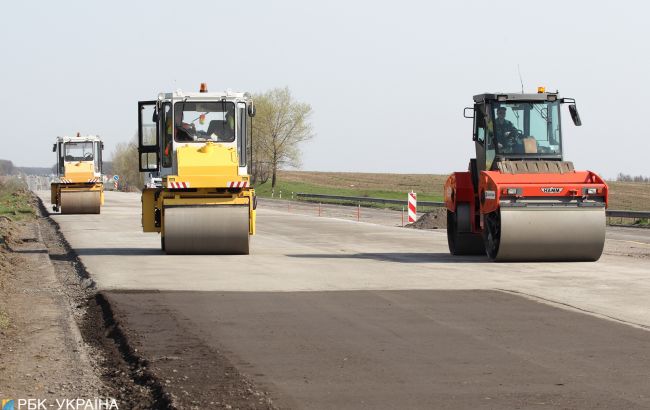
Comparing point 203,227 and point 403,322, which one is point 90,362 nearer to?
point 403,322

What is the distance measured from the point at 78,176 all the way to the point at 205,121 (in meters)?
23.5

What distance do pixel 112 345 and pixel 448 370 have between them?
344cm

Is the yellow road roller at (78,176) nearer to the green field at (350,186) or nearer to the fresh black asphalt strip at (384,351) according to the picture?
the fresh black asphalt strip at (384,351)

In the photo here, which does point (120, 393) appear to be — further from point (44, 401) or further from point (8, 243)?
point (8, 243)

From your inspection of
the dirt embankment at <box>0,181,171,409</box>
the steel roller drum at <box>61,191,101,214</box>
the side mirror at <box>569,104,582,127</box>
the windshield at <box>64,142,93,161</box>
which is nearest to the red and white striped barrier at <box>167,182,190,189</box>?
the dirt embankment at <box>0,181,171,409</box>

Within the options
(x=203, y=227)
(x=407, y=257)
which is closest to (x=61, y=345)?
(x=203, y=227)

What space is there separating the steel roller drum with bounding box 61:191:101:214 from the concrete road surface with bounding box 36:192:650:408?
73.9 ft

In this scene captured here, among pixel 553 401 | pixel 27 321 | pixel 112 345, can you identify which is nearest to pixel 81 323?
pixel 27 321

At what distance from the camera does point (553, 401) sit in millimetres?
7797

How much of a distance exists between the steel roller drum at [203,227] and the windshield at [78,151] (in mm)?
25628

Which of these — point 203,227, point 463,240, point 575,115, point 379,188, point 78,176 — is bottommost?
point 379,188

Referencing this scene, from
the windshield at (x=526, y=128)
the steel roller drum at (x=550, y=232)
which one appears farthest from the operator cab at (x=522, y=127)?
the steel roller drum at (x=550, y=232)

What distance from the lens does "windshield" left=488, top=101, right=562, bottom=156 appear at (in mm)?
21266

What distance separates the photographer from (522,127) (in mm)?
21500
